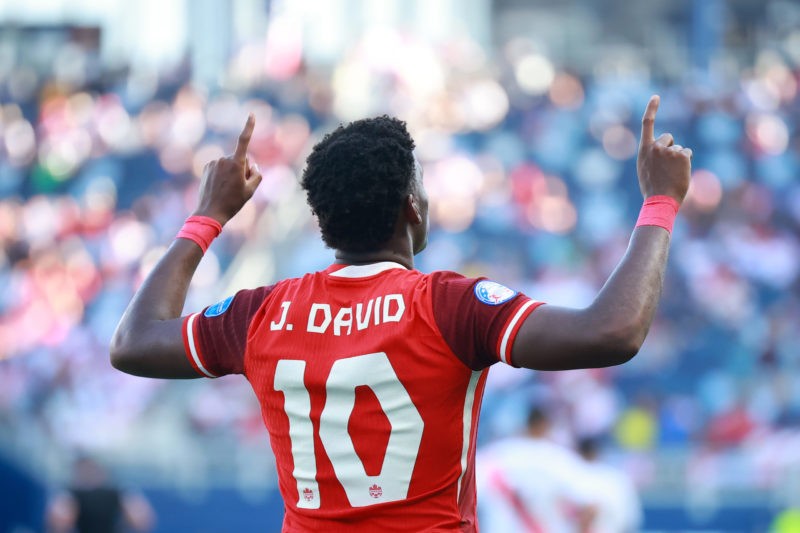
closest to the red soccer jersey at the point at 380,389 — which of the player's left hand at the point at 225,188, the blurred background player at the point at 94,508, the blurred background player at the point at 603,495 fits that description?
the player's left hand at the point at 225,188

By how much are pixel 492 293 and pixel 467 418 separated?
0.94 feet

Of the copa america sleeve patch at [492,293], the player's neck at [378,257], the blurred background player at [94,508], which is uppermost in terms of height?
the player's neck at [378,257]

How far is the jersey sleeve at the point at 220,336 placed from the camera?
8.28 ft

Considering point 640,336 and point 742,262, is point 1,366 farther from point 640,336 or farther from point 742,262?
point 640,336

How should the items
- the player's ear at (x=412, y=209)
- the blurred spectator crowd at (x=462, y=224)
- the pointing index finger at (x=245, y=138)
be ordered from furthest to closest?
the blurred spectator crowd at (x=462, y=224) < the pointing index finger at (x=245, y=138) < the player's ear at (x=412, y=209)

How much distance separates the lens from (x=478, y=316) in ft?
7.44

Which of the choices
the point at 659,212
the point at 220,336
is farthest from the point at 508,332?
the point at 220,336

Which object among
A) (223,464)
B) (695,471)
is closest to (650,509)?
(695,471)

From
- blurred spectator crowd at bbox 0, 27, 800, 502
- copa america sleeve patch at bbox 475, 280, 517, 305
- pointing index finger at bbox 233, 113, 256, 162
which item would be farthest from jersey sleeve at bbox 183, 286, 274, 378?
blurred spectator crowd at bbox 0, 27, 800, 502

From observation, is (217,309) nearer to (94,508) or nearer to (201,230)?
(201,230)

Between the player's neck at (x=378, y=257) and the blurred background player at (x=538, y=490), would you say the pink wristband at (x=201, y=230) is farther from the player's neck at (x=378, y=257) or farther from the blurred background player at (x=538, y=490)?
the blurred background player at (x=538, y=490)

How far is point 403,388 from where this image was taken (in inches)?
92.3

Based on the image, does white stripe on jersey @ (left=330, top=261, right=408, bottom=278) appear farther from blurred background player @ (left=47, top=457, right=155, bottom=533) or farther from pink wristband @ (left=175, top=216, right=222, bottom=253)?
blurred background player @ (left=47, top=457, right=155, bottom=533)

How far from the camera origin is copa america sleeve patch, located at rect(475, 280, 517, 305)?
2256 millimetres
